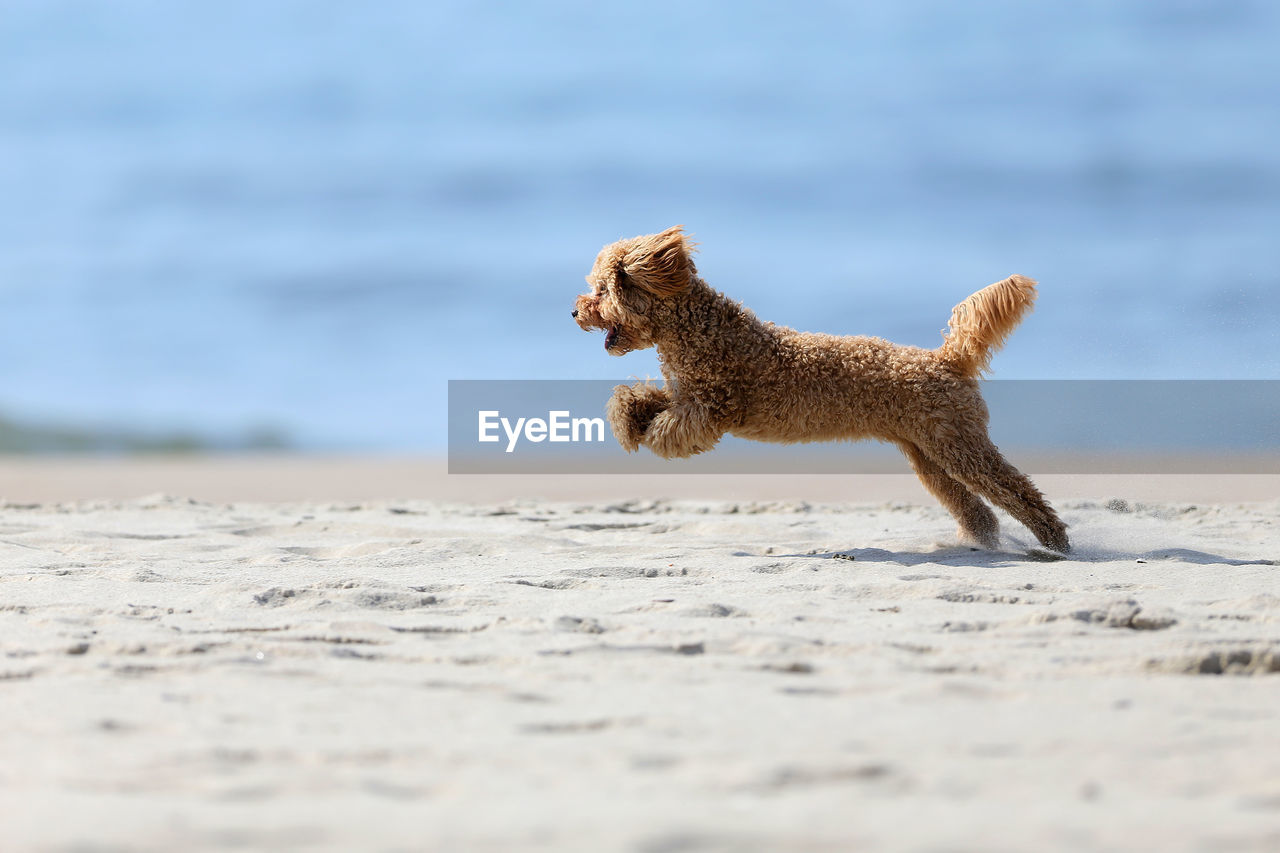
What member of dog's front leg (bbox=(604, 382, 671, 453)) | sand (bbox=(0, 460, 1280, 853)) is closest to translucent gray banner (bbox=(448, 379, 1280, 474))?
dog's front leg (bbox=(604, 382, 671, 453))

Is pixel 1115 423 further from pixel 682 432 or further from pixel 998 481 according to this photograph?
pixel 682 432

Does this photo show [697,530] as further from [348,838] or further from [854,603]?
[348,838]

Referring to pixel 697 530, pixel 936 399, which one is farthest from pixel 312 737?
pixel 697 530

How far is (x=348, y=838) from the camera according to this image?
176 centimetres

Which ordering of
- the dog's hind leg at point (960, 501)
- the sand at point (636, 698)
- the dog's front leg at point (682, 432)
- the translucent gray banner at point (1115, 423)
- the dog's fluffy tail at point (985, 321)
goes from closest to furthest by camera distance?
the sand at point (636, 698) → the dog's front leg at point (682, 432) → the dog's fluffy tail at point (985, 321) → the dog's hind leg at point (960, 501) → the translucent gray banner at point (1115, 423)

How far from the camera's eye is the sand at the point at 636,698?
184 cm

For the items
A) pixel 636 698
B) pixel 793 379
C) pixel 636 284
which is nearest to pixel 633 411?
pixel 636 284

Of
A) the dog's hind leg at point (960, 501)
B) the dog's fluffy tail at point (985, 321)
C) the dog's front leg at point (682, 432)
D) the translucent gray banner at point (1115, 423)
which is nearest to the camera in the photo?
the dog's front leg at point (682, 432)

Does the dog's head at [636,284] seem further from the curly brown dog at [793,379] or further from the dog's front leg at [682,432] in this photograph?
the dog's front leg at [682,432]

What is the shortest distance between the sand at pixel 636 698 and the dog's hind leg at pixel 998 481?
161 mm

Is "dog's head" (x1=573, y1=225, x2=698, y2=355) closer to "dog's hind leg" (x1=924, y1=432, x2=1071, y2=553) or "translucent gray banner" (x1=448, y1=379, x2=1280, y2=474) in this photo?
"translucent gray banner" (x1=448, y1=379, x2=1280, y2=474)

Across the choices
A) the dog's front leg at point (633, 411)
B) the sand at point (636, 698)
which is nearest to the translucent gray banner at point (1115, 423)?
the dog's front leg at point (633, 411)

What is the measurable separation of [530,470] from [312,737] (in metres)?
11.6

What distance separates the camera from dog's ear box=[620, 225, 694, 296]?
5121 millimetres
